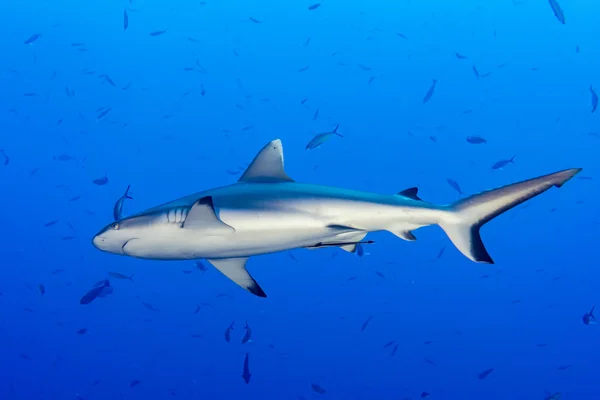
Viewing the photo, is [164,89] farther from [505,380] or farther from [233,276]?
[505,380]

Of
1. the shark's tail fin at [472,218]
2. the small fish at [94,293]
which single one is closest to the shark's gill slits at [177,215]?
the shark's tail fin at [472,218]

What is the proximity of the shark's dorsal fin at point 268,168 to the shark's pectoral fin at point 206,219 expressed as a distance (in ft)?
2.33

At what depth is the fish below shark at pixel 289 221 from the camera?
3.23 meters

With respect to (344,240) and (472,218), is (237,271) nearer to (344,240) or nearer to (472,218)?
(344,240)

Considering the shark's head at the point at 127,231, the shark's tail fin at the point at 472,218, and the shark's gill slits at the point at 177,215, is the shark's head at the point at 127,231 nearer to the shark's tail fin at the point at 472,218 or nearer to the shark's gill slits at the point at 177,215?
the shark's gill slits at the point at 177,215

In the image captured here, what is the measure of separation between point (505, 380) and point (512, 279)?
681 inches

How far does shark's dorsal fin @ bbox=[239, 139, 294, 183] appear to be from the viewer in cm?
388

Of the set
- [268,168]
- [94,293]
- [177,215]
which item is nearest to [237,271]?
[268,168]

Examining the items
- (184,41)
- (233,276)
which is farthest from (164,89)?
(233,276)

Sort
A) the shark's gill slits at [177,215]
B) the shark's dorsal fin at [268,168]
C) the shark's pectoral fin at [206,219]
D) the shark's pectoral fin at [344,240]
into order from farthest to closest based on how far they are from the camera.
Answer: the shark's dorsal fin at [268,168], the shark's pectoral fin at [344,240], the shark's gill slits at [177,215], the shark's pectoral fin at [206,219]

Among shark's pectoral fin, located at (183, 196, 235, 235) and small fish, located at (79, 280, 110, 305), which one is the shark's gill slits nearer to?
shark's pectoral fin, located at (183, 196, 235, 235)

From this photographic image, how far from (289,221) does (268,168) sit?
0.82 meters

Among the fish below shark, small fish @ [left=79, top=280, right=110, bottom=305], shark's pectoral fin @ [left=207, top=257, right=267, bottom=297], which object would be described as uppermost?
the fish below shark

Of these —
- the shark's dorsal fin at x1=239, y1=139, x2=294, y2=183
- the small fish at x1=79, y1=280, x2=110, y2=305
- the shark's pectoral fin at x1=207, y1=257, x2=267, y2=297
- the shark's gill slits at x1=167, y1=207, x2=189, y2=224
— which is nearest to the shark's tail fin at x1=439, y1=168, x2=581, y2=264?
the shark's dorsal fin at x1=239, y1=139, x2=294, y2=183
